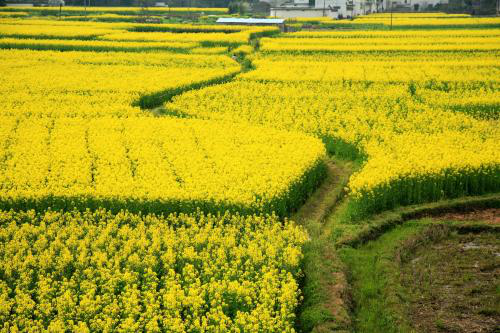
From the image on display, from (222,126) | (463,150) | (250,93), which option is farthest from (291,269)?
(250,93)

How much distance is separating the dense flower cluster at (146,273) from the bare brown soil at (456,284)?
1998mm

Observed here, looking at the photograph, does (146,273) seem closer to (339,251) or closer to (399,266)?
(339,251)

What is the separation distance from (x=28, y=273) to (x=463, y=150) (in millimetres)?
→ 10784

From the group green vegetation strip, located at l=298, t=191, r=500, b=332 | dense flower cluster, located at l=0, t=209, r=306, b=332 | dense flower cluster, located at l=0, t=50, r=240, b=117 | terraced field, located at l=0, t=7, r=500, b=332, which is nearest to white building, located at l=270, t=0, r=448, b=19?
dense flower cluster, located at l=0, t=50, r=240, b=117

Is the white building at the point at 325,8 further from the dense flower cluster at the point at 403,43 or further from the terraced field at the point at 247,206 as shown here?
the terraced field at the point at 247,206

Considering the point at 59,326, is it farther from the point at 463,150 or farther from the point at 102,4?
the point at 102,4

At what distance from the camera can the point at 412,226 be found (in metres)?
12.5

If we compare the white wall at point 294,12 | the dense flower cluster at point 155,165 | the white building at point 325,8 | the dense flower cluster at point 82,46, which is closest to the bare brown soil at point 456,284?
the dense flower cluster at point 155,165

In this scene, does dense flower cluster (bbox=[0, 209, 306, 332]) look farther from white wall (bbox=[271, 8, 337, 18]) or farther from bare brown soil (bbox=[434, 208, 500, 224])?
white wall (bbox=[271, 8, 337, 18])

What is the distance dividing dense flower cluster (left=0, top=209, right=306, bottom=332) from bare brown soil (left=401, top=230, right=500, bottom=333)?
2.00 metres

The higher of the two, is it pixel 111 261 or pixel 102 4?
pixel 102 4

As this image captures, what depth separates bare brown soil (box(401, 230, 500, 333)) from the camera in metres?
9.08

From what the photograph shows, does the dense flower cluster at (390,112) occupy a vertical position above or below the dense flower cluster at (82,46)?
below

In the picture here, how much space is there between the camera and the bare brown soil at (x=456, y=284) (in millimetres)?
9078
